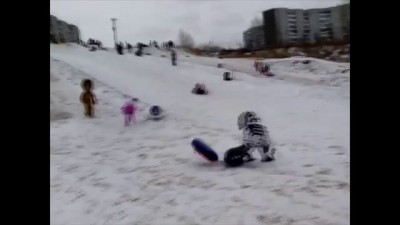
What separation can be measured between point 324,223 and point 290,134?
25 centimetres

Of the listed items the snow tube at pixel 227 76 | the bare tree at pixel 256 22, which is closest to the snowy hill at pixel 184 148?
the snow tube at pixel 227 76

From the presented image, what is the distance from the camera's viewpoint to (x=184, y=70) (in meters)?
1.23

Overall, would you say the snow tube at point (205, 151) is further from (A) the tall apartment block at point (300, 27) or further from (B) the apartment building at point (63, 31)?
(B) the apartment building at point (63, 31)

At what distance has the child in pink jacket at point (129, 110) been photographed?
46.1 inches

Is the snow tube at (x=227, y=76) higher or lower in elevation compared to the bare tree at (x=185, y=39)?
lower

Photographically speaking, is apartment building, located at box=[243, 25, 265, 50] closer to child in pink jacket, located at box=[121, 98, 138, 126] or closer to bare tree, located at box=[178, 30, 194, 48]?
bare tree, located at box=[178, 30, 194, 48]

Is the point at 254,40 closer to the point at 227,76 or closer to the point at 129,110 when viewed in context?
the point at 227,76

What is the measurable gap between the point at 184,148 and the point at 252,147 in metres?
0.19

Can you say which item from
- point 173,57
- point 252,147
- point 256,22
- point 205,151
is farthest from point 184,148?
point 256,22

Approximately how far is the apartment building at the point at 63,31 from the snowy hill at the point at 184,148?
0.12ft

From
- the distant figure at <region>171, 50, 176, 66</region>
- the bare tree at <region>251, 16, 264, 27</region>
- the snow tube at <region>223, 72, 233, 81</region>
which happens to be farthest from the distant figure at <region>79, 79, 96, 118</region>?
the bare tree at <region>251, 16, 264, 27</region>

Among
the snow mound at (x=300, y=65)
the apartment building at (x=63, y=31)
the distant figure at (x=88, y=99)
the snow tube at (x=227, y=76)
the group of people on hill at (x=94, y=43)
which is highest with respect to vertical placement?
the apartment building at (x=63, y=31)
